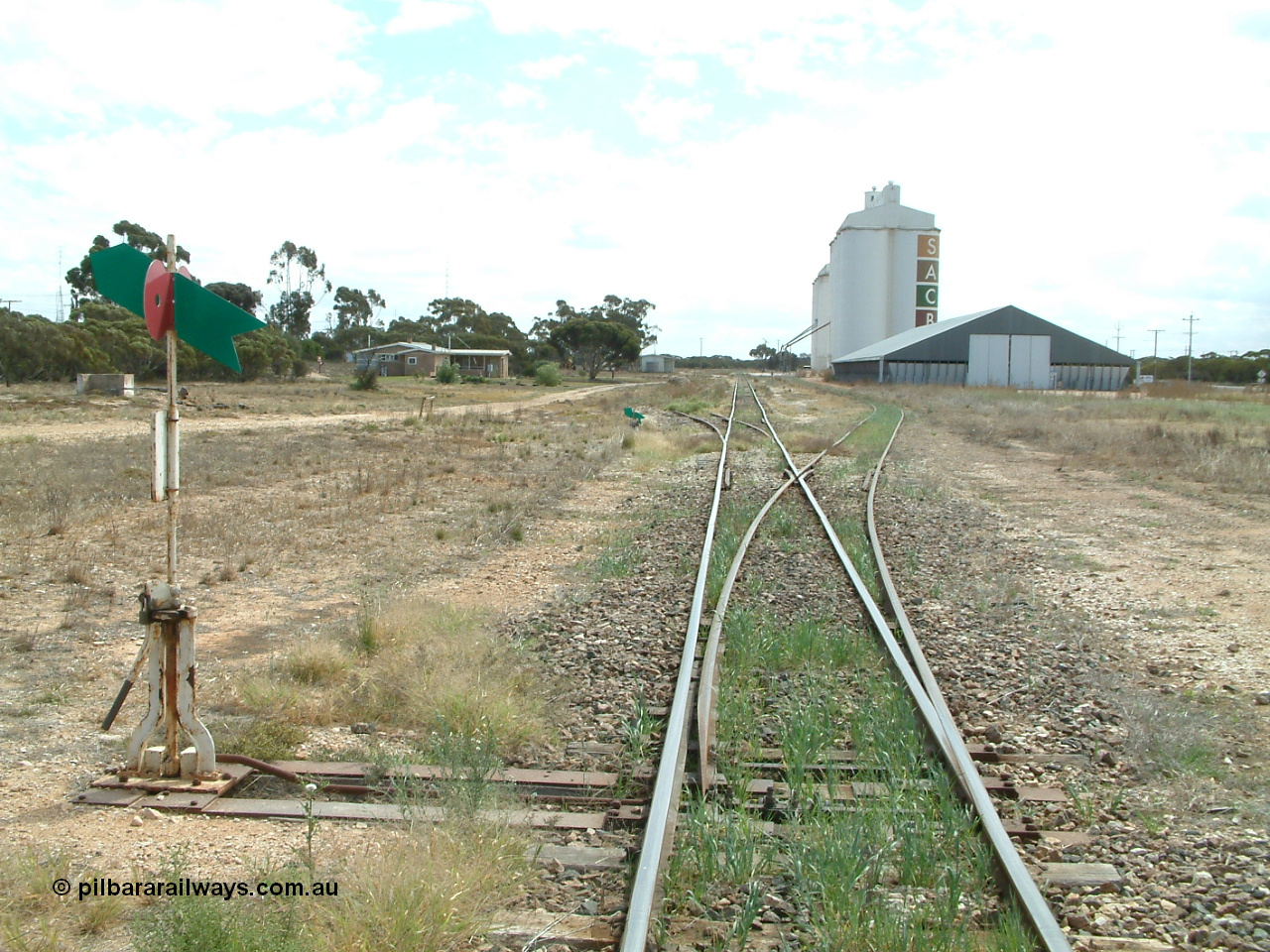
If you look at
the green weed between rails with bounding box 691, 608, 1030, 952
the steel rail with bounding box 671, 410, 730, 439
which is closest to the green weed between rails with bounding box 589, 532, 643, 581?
the green weed between rails with bounding box 691, 608, 1030, 952

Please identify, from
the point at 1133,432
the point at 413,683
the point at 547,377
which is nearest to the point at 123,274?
the point at 413,683

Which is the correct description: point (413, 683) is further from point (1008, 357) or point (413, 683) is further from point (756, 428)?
point (1008, 357)

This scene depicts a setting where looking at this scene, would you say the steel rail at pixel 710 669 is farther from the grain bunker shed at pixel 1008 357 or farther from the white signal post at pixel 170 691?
the grain bunker shed at pixel 1008 357

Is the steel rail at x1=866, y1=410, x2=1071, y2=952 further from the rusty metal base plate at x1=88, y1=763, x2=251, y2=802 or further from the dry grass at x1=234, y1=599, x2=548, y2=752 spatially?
the rusty metal base plate at x1=88, y1=763, x2=251, y2=802

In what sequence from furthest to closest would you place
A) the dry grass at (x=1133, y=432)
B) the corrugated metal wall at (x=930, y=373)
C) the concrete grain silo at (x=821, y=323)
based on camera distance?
the concrete grain silo at (x=821, y=323) → the corrugated metal wall at (x=930, y=373) → the dry grass at (x=1133, y=432)

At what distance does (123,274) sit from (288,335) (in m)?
102

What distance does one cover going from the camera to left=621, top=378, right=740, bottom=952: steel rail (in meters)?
3.36

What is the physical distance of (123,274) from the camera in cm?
493

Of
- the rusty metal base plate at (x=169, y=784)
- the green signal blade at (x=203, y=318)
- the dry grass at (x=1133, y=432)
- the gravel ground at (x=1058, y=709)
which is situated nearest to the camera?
the gravel ground at (x=1058, y=709)

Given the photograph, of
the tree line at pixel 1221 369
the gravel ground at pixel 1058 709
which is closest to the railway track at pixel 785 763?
the gravel ground at pixel 1058 709

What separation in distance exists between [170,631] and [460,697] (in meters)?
1.60

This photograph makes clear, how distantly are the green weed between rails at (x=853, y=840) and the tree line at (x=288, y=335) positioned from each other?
144 inches

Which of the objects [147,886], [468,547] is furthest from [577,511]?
[147,886]

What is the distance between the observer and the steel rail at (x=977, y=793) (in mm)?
3359
